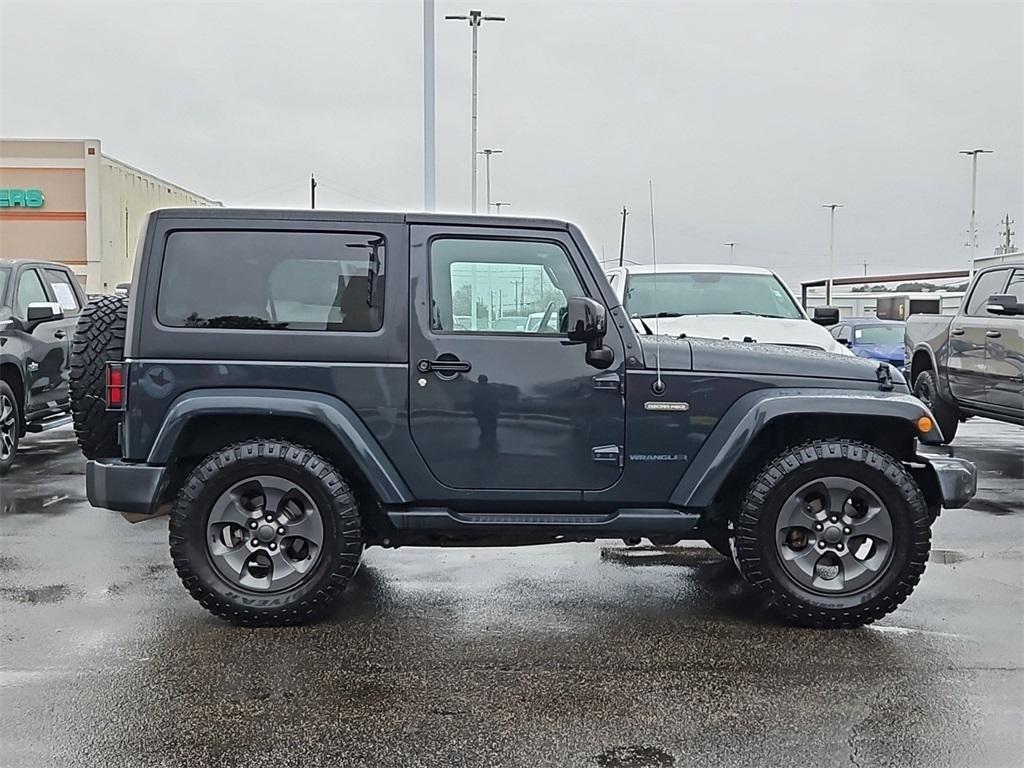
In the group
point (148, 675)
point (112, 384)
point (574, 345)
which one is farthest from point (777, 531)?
point (112, 384)

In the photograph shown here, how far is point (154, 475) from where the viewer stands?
4.86 m

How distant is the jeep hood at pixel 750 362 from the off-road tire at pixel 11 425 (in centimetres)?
650

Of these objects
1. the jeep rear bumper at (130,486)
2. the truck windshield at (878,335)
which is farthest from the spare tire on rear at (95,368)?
the truck windshield at (878,335)

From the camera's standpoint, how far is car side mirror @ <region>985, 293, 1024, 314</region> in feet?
31.1

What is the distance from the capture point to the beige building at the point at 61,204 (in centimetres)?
3425

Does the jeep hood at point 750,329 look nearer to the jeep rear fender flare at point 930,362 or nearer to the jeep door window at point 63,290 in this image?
the jeep rear fender flare at point 930,362

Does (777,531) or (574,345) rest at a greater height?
(574,345)

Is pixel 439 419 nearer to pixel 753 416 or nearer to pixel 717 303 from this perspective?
pixel 753 416

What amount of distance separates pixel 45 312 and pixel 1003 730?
862 centimetres

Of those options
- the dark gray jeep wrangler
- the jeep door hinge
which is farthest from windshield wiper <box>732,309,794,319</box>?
the jeep door hinge

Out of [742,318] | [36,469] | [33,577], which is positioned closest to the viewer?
[33,577]

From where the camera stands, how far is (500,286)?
16.8 feet

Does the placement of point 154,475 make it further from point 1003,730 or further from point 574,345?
point 1003,730

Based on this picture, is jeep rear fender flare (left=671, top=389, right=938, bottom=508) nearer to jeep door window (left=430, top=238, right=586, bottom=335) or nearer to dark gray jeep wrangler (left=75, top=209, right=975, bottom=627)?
dark gray jeep wrangler (left=75, top=209, right=975, bottom=627)
